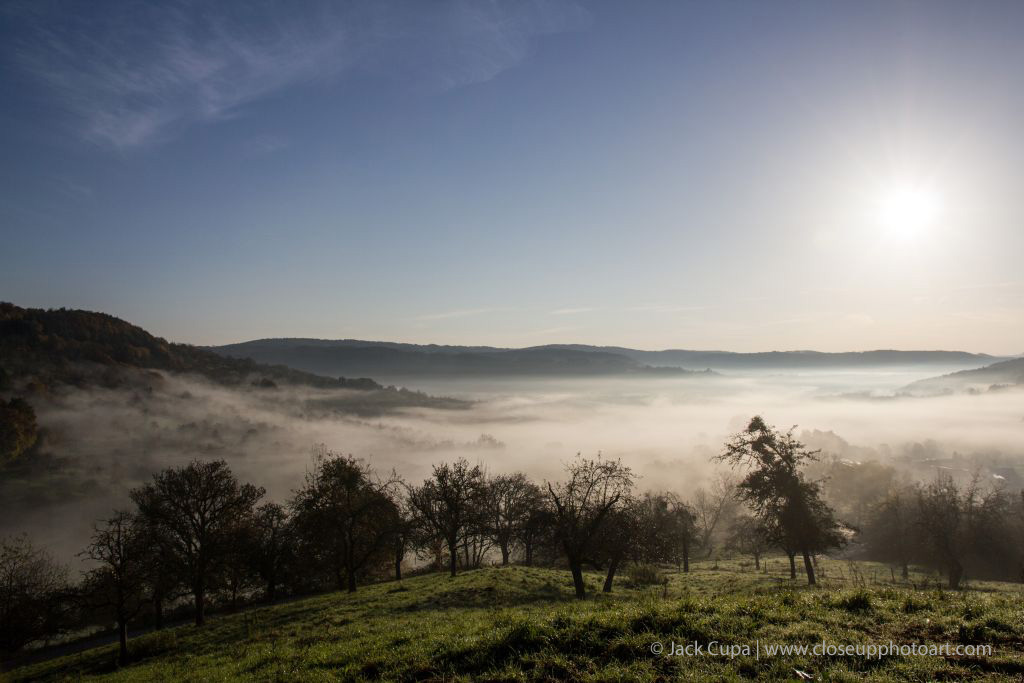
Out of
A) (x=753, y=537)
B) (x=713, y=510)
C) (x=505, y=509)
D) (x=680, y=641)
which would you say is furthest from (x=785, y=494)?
(x=713, y=510)

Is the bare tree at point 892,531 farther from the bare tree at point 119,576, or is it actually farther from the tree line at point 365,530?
the bare tree at point 119,576

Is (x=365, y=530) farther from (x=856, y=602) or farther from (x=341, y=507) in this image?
(x=856, y=602)

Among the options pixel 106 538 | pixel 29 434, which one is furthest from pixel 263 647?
pixel 29 434

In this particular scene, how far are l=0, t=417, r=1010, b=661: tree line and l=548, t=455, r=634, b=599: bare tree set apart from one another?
0.09 metres

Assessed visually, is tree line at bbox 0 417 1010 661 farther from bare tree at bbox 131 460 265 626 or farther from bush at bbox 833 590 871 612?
bush at bbox 833 590 871 612

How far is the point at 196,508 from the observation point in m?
38.5

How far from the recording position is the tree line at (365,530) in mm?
29500

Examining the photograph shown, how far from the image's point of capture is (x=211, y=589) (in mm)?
43844

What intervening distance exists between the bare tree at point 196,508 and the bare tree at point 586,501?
2960cm

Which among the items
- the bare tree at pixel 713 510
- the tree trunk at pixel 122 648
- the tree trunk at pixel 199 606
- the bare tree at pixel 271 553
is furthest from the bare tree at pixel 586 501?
the bare tree at pixel 713 510

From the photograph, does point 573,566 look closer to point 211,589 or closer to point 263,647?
point 263,647

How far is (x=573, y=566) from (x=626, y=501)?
5.01 meters

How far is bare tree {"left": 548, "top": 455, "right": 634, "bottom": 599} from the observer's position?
28.1m

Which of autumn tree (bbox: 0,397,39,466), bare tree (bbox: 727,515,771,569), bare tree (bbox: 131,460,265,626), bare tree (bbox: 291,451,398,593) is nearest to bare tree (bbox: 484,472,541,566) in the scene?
bare tree (bbox: 291,451,398,593)
